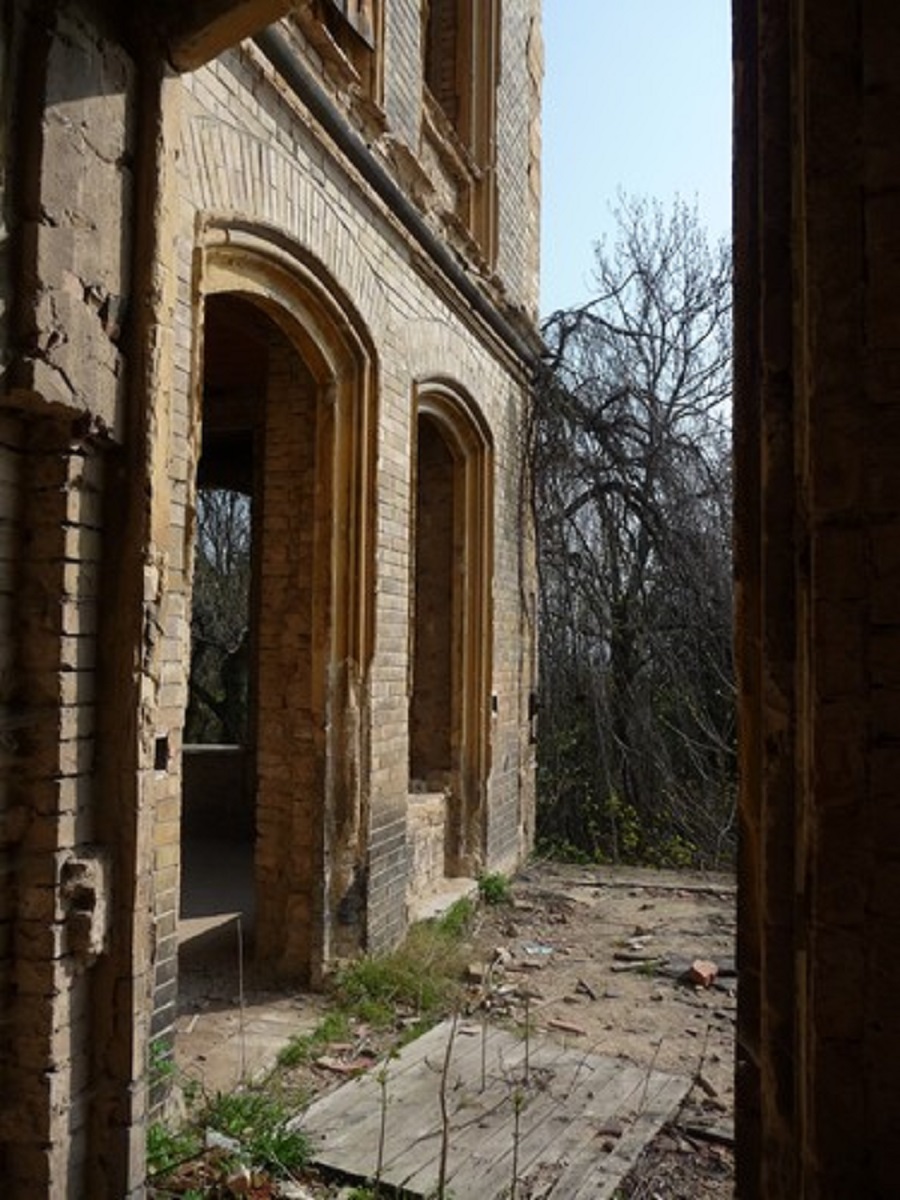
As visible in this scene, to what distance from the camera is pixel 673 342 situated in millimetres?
12477

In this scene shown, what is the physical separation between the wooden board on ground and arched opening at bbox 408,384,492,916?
3.09 metres

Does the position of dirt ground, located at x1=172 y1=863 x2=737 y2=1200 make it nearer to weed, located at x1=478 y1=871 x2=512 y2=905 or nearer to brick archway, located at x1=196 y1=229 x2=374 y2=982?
weed, located at x1=478 y1=871 x2=512 y2=905

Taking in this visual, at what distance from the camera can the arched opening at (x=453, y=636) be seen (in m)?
7.86

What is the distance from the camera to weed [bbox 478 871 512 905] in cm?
773

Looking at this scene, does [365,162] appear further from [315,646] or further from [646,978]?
[646,978]

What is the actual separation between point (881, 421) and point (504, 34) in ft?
28.2

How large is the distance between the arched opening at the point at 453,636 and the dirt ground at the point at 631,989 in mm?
845

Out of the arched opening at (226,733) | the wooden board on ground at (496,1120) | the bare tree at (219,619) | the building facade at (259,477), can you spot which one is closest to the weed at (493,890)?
the building facade at (259,477)

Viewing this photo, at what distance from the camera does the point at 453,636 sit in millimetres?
7918

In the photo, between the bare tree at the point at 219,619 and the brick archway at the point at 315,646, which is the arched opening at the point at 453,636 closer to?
the brick archway at the point at 315,646

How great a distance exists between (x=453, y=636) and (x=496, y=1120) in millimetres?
4367

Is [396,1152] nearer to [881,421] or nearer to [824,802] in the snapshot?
[824,802]

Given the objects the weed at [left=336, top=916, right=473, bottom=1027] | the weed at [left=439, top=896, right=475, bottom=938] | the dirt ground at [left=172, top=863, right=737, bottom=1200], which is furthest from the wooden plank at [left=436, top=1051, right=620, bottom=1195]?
the weed at [left=439, top=896, right=475, bottom=938]

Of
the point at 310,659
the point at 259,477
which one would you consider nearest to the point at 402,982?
the point at 310,659
